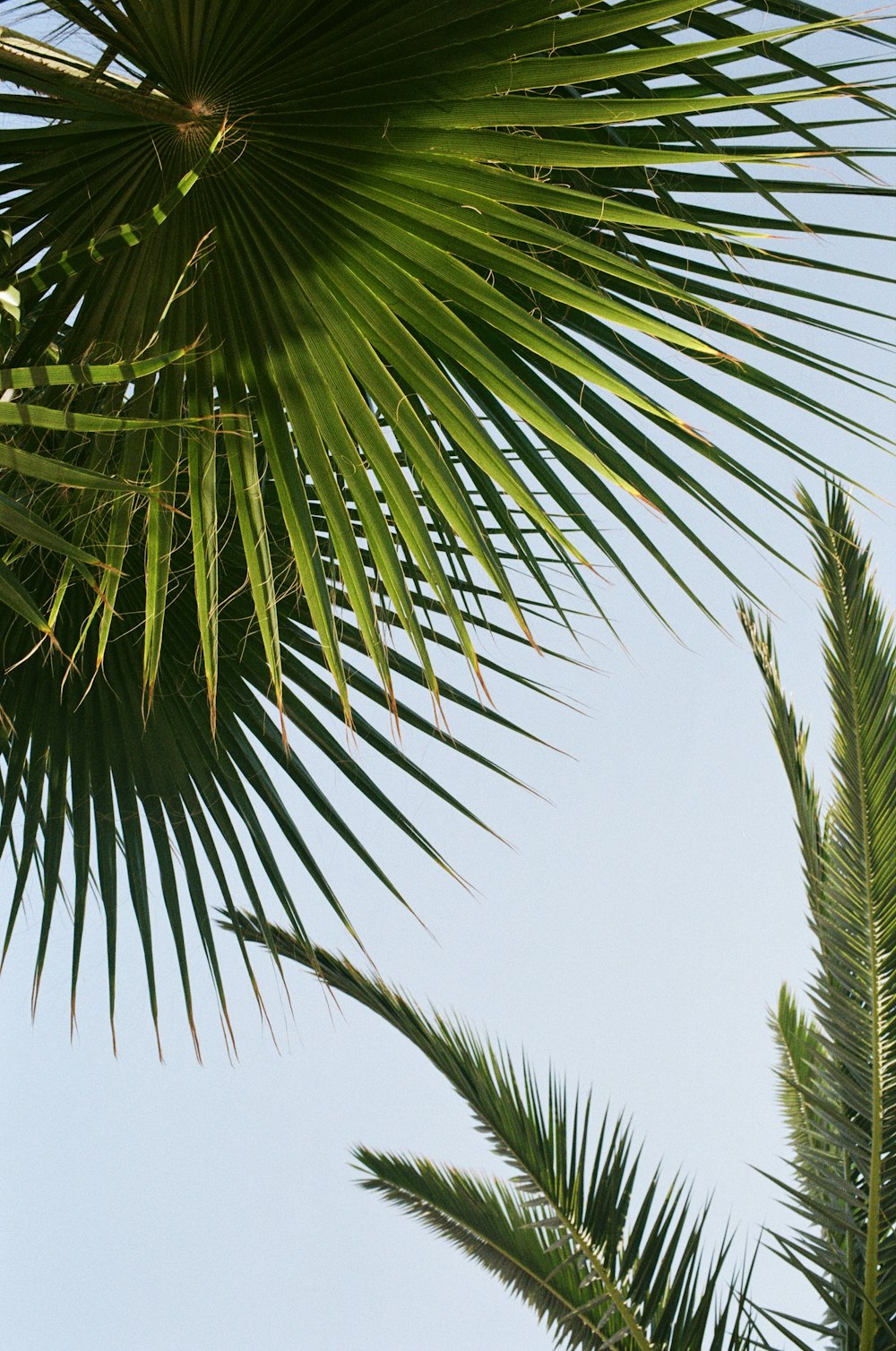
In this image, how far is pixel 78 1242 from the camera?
7984 millimetres

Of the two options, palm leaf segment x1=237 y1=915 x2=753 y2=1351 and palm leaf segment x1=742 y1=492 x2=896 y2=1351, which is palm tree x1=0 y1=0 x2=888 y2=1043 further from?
palm leaf segment x1=237 y1=915 x2=753 y2=1351

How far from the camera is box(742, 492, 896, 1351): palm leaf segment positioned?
9.75 ft

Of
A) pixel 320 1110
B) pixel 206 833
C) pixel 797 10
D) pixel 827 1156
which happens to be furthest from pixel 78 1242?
pixel 797 10

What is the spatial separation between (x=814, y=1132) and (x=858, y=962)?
2.23 feet

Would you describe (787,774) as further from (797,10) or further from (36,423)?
(36,423)

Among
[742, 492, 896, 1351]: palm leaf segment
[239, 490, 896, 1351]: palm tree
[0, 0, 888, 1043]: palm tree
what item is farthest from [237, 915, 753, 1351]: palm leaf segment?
[0, 0, 888, 1043]: palm tree

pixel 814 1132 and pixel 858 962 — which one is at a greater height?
pixel 858 962

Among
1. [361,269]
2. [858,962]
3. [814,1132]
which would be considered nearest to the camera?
[361,269]

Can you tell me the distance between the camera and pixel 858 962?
306 cm

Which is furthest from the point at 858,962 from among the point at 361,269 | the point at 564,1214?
the point at 361,269

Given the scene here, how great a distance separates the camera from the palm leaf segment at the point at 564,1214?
10.5 feet

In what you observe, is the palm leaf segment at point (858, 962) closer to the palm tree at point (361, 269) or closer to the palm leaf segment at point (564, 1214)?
the palm leaf segment at point (564, 1214)

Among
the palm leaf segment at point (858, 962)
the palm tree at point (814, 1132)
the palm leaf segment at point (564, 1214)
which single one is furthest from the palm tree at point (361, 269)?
the palm leaf segment at point (564, 1214)

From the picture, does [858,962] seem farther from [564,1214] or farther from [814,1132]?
[564,1214]
